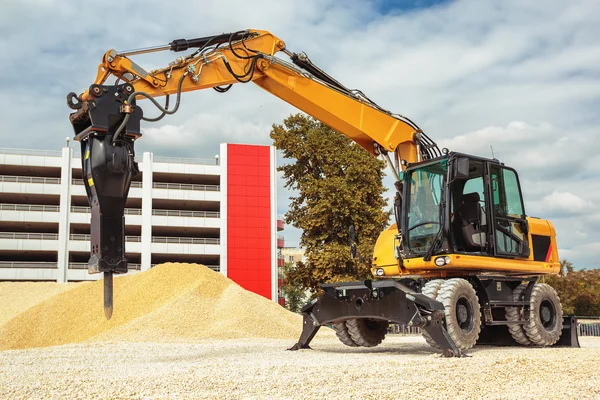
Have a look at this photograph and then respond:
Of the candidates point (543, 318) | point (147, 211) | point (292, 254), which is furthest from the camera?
point (292, 254)

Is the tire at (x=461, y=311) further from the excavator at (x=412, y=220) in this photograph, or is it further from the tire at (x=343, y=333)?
the tire at (x=343, y=333)

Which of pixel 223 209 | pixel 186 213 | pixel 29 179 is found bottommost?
pixel 186 213

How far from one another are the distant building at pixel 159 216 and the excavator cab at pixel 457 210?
4575 cm

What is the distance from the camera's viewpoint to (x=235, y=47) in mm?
11625

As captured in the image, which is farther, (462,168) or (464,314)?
(462,168)

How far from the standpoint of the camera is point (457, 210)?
1128 centimetres

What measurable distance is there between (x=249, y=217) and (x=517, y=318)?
4788cm

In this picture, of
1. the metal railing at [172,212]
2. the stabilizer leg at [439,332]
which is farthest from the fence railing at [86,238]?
the stabilizer leg at [439,332]

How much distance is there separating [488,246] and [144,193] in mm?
48336

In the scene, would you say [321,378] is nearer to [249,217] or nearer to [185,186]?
[249,217]

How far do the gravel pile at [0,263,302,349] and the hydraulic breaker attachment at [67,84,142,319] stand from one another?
415 inches

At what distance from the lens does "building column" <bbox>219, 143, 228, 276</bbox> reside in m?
57.2

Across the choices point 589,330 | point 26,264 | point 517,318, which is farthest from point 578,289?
point 26,264

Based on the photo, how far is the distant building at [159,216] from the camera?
53.8 meters
